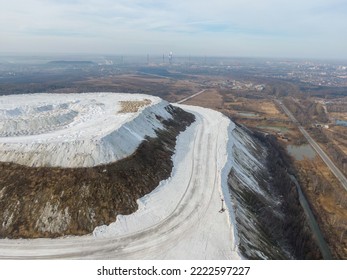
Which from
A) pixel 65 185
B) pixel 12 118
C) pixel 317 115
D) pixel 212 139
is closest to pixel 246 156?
pixel 212 139

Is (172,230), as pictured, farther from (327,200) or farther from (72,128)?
(327,200)

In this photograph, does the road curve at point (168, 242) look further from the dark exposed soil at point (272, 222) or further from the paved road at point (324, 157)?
the paved road at point (324, 157)

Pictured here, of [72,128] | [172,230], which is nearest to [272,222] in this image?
[172,230]

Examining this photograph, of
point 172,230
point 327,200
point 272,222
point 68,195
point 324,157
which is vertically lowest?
point 324,157

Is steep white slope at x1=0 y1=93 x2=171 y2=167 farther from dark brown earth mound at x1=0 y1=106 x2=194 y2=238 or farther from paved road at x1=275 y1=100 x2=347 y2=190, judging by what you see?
paved road at x1=275 y1=100 x2=347 y2=190

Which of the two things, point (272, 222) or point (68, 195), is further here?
point (272, 222)

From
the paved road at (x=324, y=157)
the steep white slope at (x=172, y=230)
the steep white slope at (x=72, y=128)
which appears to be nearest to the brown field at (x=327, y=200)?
the paved road at (x=324, y=157)
